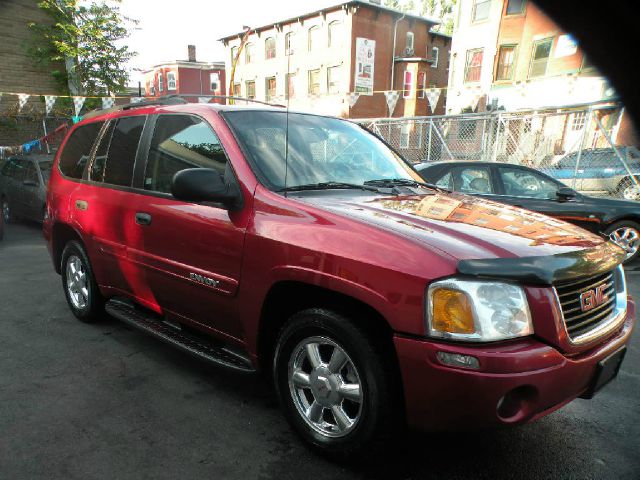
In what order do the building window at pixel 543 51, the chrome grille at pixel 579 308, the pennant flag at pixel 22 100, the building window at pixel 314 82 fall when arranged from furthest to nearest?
the building window at pixel 314 82, the pennant flag at pixel 22 100, the chrome grille at pixel 579 308, the building window at pixel 543 51

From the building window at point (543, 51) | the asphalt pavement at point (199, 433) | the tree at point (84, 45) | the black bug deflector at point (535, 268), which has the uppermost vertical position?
the tree at point (84, 45)

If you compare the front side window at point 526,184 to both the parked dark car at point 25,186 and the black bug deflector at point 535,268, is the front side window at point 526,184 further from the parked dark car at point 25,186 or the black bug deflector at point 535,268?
the parked dark car at point 25,186

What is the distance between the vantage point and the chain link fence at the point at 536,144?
8969 mm

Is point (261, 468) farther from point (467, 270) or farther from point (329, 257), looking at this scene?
point (467, 270)

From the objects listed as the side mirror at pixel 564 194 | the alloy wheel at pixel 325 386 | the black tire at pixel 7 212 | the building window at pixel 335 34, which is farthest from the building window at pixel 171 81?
the alloy wheel at pixel 325 386

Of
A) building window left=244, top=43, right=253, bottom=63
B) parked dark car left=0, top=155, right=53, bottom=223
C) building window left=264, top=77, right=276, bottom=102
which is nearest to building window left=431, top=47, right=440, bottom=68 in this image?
building window left=264, top=77, right=276, bottom=102

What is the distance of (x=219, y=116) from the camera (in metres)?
3.08

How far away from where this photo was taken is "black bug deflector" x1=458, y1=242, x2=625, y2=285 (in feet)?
6.32

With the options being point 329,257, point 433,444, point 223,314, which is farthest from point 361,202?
point 433,444

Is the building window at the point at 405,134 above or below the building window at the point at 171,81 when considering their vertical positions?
below

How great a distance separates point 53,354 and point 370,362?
110 inches

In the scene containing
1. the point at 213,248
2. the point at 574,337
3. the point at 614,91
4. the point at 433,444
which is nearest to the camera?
the point at 614,91

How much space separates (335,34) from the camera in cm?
3098

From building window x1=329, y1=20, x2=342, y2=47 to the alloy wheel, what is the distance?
31061 mm
